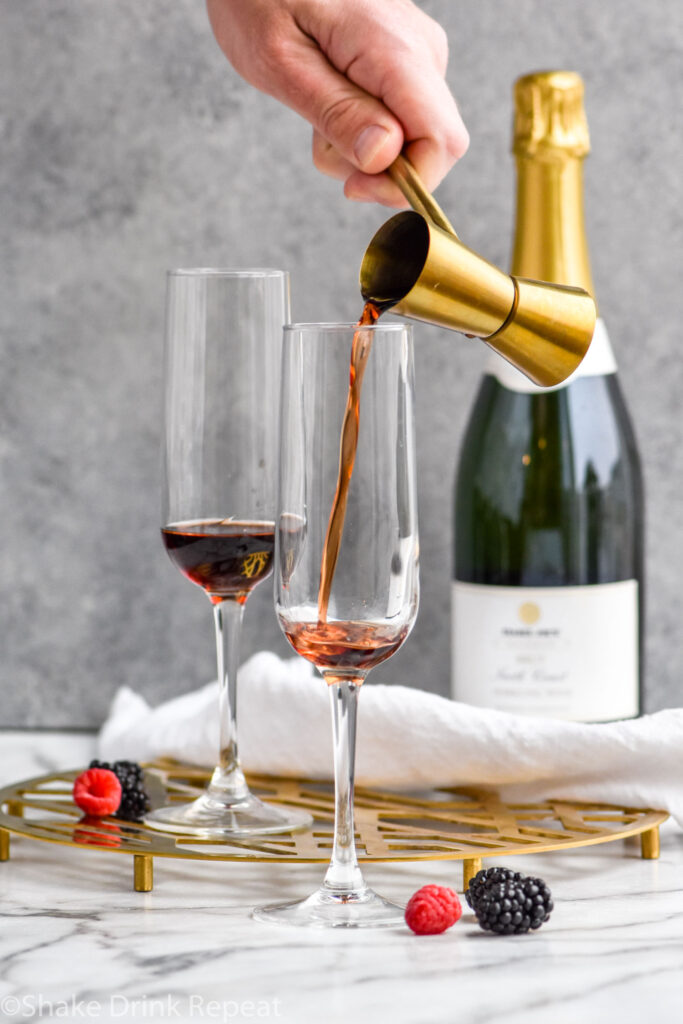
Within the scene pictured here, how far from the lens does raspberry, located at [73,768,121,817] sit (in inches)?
31.8

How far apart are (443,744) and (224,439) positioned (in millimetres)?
239

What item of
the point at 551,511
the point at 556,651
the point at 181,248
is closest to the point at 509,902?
the point at 556,651

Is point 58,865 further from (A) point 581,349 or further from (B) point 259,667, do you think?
(A) point 581,349

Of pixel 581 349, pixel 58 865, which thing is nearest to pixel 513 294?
pixel 581 349

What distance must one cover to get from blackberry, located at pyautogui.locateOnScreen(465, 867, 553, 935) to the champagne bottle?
377 millimetres

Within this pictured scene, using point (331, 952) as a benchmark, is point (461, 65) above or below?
above

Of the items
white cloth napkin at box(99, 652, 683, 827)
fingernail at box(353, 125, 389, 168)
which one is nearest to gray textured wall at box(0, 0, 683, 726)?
white cloth napkin at box(99, 652, 683, 827)

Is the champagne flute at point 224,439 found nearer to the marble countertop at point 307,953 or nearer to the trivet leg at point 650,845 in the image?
the marble countertop at point 307,953

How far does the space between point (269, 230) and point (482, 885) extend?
0.73m

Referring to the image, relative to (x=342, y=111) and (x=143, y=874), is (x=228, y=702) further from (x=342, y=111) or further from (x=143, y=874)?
(x=342, y=111)

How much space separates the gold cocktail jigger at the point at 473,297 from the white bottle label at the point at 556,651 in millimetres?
345

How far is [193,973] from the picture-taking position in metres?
0.60

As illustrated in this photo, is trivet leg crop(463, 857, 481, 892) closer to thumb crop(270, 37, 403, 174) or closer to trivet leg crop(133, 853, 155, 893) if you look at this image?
trivet leg crop(133, 853, 155, 893)

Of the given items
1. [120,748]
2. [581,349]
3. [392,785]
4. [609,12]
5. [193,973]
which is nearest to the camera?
[193,973]
